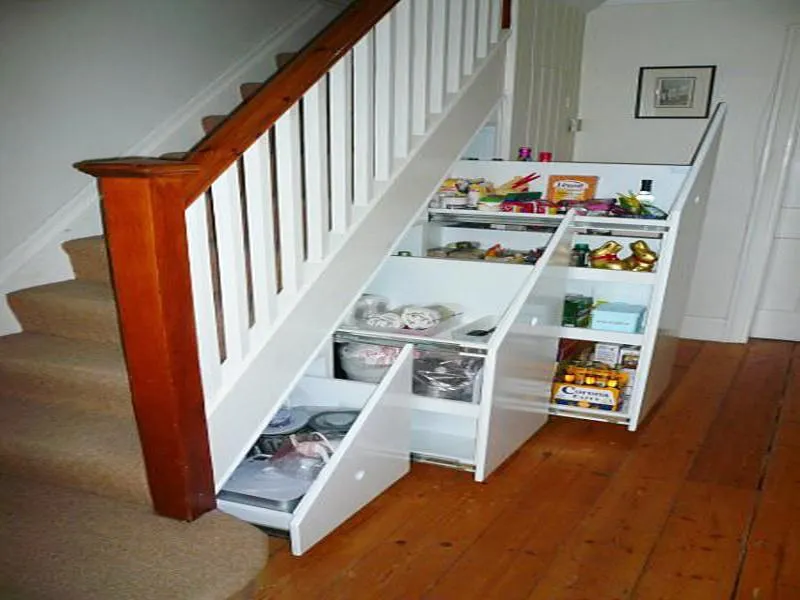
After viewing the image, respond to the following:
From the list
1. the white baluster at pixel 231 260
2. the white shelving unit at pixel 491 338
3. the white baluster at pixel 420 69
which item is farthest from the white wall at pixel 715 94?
the white baluster at pixel 231 260

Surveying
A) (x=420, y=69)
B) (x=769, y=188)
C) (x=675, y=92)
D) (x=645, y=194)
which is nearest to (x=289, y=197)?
(x=420, y=69)

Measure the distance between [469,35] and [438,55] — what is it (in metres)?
0.29

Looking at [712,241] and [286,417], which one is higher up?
[712,241]

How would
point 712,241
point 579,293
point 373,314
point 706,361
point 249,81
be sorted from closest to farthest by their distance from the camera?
point 373,314 → point 579,293 → point 249,81 → point 706,361 → point 712,241

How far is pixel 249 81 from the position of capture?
9.07 ft

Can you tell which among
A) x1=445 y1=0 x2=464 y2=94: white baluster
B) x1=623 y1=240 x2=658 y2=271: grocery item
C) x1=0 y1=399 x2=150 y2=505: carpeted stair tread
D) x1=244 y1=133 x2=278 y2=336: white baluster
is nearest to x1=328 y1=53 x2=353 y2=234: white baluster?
x1=244 y1=133 x2=278 y2=336: white baluster

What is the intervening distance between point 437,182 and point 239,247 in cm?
108

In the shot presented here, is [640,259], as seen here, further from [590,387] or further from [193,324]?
[193,324]

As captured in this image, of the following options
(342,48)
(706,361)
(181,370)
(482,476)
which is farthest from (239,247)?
(706,361)

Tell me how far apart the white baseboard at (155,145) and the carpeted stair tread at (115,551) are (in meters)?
0.81

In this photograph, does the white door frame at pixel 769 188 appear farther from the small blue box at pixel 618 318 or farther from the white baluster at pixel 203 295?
the white baluster at pixel 203 295

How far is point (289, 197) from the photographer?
154cm

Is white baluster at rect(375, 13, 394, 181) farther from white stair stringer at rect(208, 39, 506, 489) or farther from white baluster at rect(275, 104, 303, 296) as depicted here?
white baluster at rect(275, 104, 303, 296)

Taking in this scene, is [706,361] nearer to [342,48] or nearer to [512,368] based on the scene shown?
[512,368]
